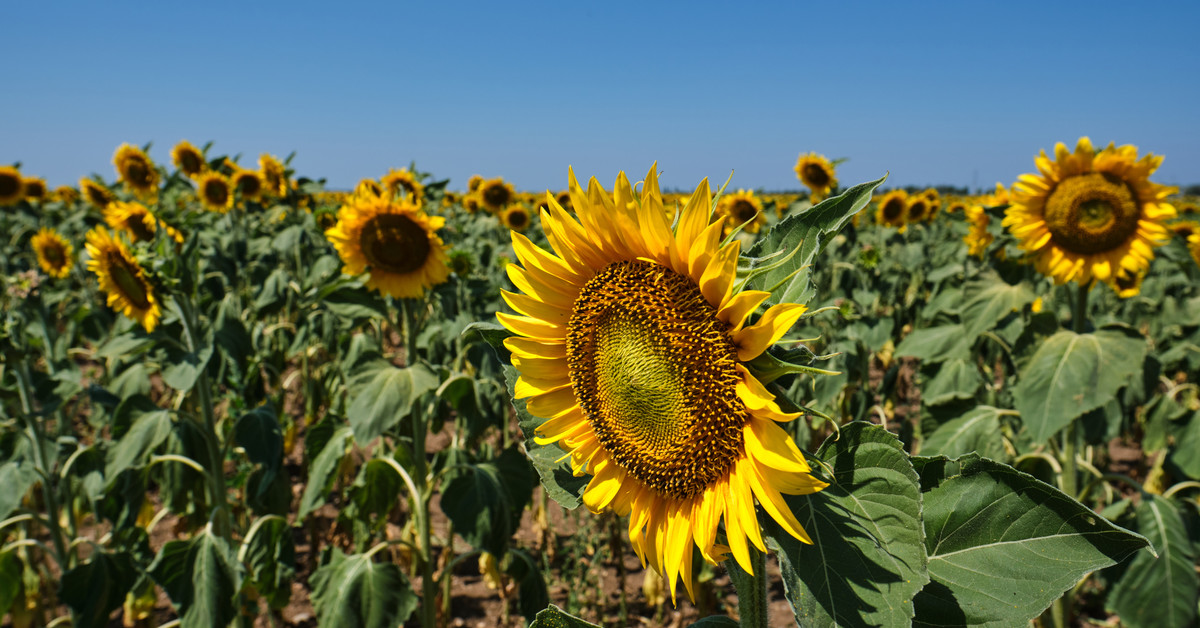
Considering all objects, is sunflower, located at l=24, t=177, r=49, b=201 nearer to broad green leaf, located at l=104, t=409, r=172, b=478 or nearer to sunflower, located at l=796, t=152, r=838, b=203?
broad green leaf, located at l=104, t=409, r=172, b=478

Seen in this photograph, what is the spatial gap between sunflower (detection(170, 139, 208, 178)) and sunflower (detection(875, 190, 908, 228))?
29.2 ft

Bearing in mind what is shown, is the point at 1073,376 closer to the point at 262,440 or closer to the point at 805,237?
the point at 805,237

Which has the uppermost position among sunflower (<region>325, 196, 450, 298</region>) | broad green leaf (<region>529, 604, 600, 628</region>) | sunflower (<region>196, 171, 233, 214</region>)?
sunflower (<region>196, 171, 233, 214</region>)

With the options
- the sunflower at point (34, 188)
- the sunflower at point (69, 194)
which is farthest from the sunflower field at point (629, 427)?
the sunflower at point (69, 194)

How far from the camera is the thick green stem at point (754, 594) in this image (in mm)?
1102

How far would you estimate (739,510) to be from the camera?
3.09 ft

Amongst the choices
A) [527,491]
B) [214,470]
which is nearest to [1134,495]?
[527,491]

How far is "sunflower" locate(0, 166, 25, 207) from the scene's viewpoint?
32.8 ft

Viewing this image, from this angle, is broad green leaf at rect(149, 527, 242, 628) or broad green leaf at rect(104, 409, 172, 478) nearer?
broad green leaf at rect(149, 527, 242, 628)

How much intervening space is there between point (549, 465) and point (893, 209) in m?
9.35

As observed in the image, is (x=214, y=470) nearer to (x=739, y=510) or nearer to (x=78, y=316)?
(x=78, y=316)

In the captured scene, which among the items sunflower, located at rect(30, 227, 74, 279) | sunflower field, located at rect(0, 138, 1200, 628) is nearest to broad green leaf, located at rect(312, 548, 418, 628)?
sunflower field, located at rect(0, 138, 1200, 628)

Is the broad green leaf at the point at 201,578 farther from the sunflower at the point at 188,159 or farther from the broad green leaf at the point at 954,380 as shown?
the sunflower at the point at 188,159

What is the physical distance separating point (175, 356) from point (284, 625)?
191 centimetres
